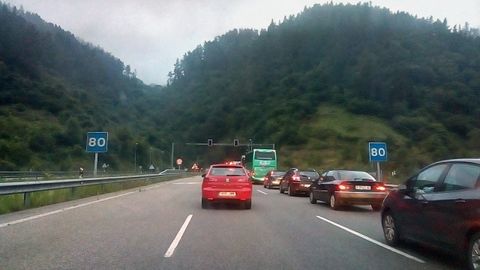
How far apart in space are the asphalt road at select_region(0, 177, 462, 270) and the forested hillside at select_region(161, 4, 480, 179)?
35.1 m

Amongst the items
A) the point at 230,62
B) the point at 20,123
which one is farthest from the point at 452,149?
the point at 230,62

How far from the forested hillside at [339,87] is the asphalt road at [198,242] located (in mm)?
35116

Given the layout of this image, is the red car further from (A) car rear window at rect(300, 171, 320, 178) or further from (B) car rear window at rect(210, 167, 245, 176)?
(A) car rear window at rect(300, 171, 320, 178)

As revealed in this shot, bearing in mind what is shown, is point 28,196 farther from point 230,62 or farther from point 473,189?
point 230,62

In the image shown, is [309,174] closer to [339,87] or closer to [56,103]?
[56,103]

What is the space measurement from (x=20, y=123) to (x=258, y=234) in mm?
78733

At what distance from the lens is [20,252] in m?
7.92

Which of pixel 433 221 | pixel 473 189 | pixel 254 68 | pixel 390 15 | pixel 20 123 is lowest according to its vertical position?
pixel 433 221

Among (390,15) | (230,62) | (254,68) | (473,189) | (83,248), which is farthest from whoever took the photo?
(230,62)

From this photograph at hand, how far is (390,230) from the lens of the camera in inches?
364

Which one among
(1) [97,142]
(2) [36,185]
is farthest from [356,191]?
(1) [97,142]

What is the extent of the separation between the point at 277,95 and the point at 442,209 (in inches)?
4516

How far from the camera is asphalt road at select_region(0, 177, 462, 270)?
7.30 meters

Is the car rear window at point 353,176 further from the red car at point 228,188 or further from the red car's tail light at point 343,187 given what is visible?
the red car at point 228,188
